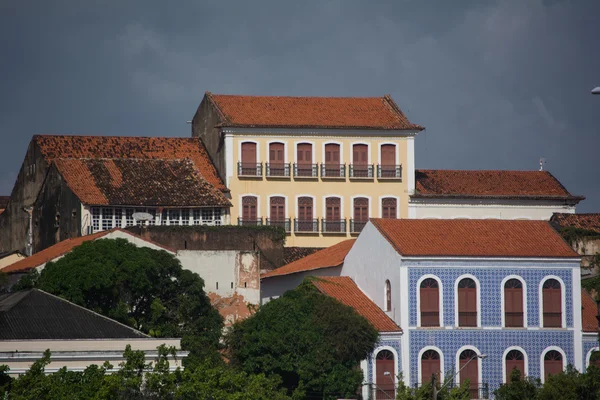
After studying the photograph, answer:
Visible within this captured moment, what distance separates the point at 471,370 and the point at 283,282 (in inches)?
449

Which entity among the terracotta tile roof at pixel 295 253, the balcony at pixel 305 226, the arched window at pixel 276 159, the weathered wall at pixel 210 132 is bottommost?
the terracotta tile roof at pixel 295 253

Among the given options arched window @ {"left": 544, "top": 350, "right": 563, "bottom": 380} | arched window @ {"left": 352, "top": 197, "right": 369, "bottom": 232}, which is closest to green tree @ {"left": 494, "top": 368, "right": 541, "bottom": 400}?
arched window @ {"left": 544, "top": 350, "right": 563, "bottom": 380}

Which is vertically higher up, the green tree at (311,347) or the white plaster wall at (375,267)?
the white plaster wall at (375,267)

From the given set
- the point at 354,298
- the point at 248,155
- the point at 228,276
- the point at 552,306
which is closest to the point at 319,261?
the point at 228,276

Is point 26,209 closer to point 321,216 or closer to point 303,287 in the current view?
point 321,216

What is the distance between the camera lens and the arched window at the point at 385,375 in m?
62.1

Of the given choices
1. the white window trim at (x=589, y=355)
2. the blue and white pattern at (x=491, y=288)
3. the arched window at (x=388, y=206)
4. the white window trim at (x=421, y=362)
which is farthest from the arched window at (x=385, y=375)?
the arched window at (x=388, y=206)

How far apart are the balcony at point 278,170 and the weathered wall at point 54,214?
11403 mm

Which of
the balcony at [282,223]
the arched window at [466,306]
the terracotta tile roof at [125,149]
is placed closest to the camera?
the arched window at [466,306]

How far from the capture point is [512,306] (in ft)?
212

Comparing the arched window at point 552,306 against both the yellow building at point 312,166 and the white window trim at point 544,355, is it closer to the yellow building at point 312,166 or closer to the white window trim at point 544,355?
the white window trim at point 544,355

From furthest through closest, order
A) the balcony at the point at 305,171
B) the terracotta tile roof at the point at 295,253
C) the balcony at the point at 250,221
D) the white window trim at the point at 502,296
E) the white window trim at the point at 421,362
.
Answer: the balcony at the point at 305,171
the balcony at the point at 250,221
the terracotta tile roof at the point at 295,253
the white window trim at the point at 502,296
the white window trim at the point at 421,362

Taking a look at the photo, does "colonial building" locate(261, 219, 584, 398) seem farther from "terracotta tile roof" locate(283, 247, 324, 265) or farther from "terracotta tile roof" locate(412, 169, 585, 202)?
"terracotta tile roof" locate(412, 169, 585, 202)

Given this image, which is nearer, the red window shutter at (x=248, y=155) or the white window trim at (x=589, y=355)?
the white window trim at (x=589, y=355)
